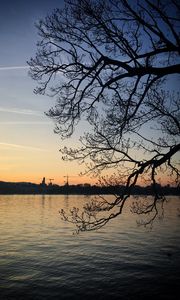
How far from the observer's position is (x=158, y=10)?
9727 millimetres

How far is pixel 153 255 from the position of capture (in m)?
25.0

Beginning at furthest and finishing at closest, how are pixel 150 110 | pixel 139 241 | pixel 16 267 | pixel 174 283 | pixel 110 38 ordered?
pixel 139 241
pixel 16 267
pixel 174 283
pixel 150 110
pixel 110 38

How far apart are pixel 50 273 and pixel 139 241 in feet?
51.6

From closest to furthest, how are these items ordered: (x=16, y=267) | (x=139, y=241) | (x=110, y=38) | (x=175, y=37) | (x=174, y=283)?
1. (x=175, y=37)
2. (x=110, y=38)
3. (x=174, y=283)
4. (x=16, y=267)
5. (x=139, y=241)

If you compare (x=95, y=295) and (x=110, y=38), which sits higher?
(x=110, y=38)

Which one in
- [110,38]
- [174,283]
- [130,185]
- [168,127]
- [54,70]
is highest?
[110,38]

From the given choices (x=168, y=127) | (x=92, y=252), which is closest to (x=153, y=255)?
(x=92, y=252)

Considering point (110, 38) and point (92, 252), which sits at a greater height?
point (110, 38)

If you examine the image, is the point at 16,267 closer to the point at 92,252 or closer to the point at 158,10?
the point at 92,252

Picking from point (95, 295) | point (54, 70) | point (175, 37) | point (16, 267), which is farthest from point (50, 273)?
point (175, 37)

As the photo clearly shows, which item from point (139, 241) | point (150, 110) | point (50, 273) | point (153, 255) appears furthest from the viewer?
point (139, 241)

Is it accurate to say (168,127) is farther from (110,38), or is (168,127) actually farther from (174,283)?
(174,283)

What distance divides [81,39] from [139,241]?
26.0m

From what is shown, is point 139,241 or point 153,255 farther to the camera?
point 139,241
